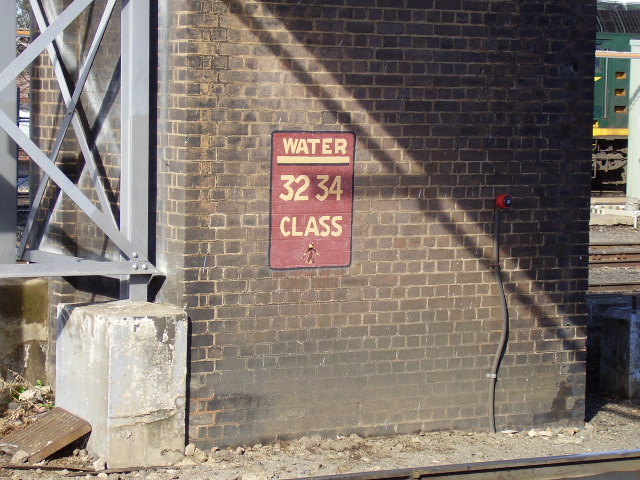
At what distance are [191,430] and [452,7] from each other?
11.8 ft

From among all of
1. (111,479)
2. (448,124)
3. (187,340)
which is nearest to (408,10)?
(448,124)

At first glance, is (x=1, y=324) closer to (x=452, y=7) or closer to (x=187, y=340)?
(x=187, y=340)

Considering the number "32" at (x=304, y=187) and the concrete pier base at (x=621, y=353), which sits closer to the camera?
the number "32" at (x=304, y=187)

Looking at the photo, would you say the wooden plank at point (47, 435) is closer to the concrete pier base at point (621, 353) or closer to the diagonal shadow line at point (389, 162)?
the diagonal shadow line at point (389, 162)

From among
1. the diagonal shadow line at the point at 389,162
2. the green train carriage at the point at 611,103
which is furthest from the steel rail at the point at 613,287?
the green train carriage at the point at 611,103

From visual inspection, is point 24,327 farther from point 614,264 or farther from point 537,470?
point 614,264

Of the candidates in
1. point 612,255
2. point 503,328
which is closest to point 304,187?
point 503,328

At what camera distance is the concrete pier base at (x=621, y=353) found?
8852 millimetres

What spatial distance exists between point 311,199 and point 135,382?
1.78 m

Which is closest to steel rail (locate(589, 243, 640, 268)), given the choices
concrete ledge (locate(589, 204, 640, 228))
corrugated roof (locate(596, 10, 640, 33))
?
concrete ledge (locate(589, 204, 640, 228))

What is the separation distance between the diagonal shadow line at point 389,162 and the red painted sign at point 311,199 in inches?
9.5

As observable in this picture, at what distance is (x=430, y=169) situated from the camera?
7.52m

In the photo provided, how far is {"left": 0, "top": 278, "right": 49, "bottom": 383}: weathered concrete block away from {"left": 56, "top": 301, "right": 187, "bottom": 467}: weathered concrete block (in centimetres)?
116

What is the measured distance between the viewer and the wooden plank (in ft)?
22.0
